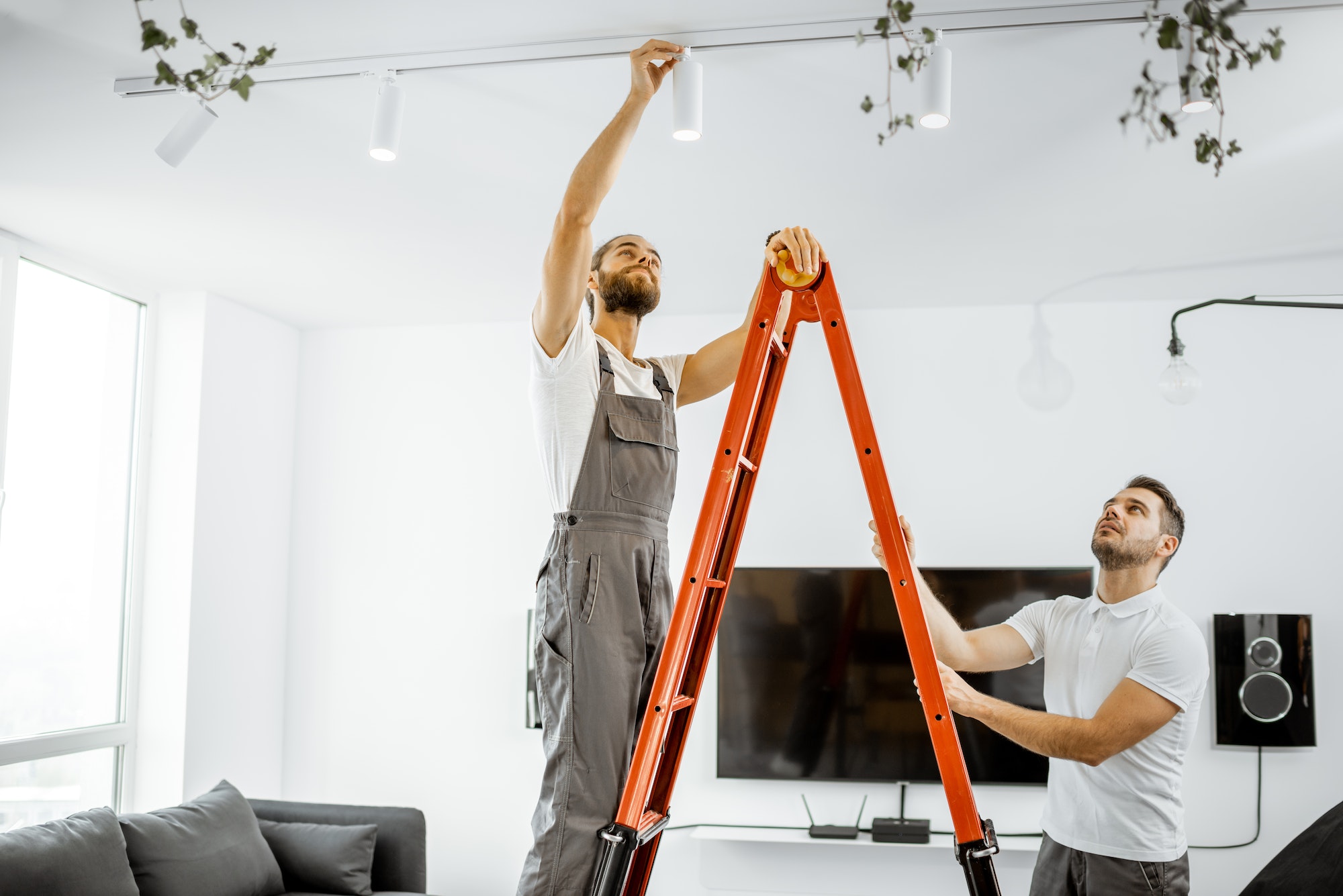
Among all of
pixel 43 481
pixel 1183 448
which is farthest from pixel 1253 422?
pixel 43 481

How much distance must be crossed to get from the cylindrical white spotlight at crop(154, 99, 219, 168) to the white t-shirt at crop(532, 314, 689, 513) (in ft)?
4.33

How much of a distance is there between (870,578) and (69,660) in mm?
3394

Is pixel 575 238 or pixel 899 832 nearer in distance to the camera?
pixel 575 238

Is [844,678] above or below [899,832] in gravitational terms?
above

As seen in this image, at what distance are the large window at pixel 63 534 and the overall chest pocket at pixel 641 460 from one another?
3172 millimetres

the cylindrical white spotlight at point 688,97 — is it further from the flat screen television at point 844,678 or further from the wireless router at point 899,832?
the wireless router at point 899,832

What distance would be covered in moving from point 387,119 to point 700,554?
5.20 ft

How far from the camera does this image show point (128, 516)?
15.0ft

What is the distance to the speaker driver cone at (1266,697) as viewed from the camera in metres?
4.32

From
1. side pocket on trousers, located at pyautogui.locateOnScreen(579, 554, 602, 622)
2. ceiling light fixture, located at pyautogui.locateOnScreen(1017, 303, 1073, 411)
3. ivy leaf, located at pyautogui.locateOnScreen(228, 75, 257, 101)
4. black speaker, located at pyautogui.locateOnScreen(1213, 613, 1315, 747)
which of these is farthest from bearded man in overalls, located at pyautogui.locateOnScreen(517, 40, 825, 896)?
black speaker, located at pyautogui.locateOnScreen(1213, 613, 1315, 747)

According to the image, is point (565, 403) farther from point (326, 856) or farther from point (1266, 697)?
point (1266, 697)

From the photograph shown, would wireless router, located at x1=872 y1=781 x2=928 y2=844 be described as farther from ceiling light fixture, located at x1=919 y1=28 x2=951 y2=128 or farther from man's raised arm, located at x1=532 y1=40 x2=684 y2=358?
man's raised arm, located at x1=532 y1=40 x2=684 y2=358

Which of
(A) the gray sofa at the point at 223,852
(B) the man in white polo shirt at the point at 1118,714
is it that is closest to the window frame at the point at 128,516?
(A) the gray sofa at the point at 223,852

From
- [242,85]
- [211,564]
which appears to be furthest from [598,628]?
[211,564]
